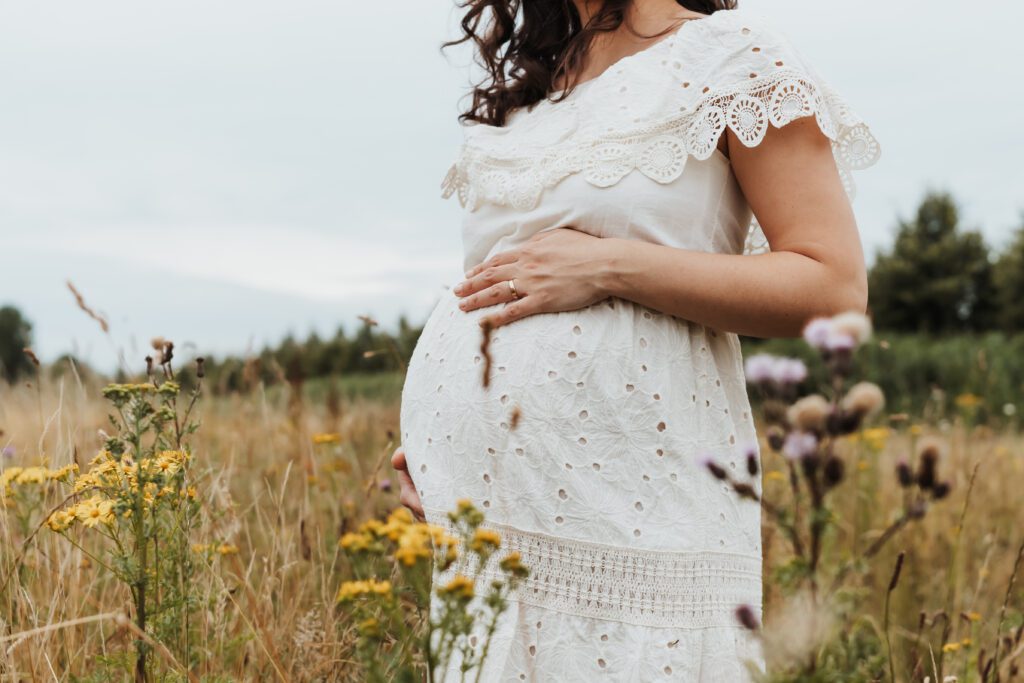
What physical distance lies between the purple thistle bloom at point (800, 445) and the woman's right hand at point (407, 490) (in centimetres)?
116

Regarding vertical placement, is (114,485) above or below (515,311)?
below

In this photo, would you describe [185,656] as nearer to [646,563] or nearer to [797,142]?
[646,563]

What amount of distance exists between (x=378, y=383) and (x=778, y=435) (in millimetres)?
17050

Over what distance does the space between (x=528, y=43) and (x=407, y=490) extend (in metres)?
1.35

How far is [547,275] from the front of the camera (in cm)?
181

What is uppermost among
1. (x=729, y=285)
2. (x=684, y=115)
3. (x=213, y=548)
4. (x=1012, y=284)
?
(x=1012, y=284)

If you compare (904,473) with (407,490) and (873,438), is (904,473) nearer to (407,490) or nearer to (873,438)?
(407,490)

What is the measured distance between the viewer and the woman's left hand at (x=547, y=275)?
1.77 meters

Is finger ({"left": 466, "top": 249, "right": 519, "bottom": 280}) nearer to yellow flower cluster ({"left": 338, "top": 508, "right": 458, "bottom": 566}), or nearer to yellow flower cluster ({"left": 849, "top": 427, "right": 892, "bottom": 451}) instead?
yellow flower cluster ({"left": 338, "top": 508, "right": 458, "bottom": 566})

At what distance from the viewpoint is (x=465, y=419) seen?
1826 mm

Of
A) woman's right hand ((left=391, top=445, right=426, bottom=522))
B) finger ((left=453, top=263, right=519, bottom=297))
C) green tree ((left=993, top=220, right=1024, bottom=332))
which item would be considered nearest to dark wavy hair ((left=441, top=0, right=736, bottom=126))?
finger ((left=453, top=263, right=519, bottom=297))

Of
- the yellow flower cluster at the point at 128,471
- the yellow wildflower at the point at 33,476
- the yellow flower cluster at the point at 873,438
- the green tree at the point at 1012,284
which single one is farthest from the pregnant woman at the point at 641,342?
the green tree at the point at 1012,284

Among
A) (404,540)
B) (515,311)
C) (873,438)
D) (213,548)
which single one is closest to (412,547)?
(404,540)

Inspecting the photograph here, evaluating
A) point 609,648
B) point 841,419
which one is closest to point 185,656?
point 609,648
